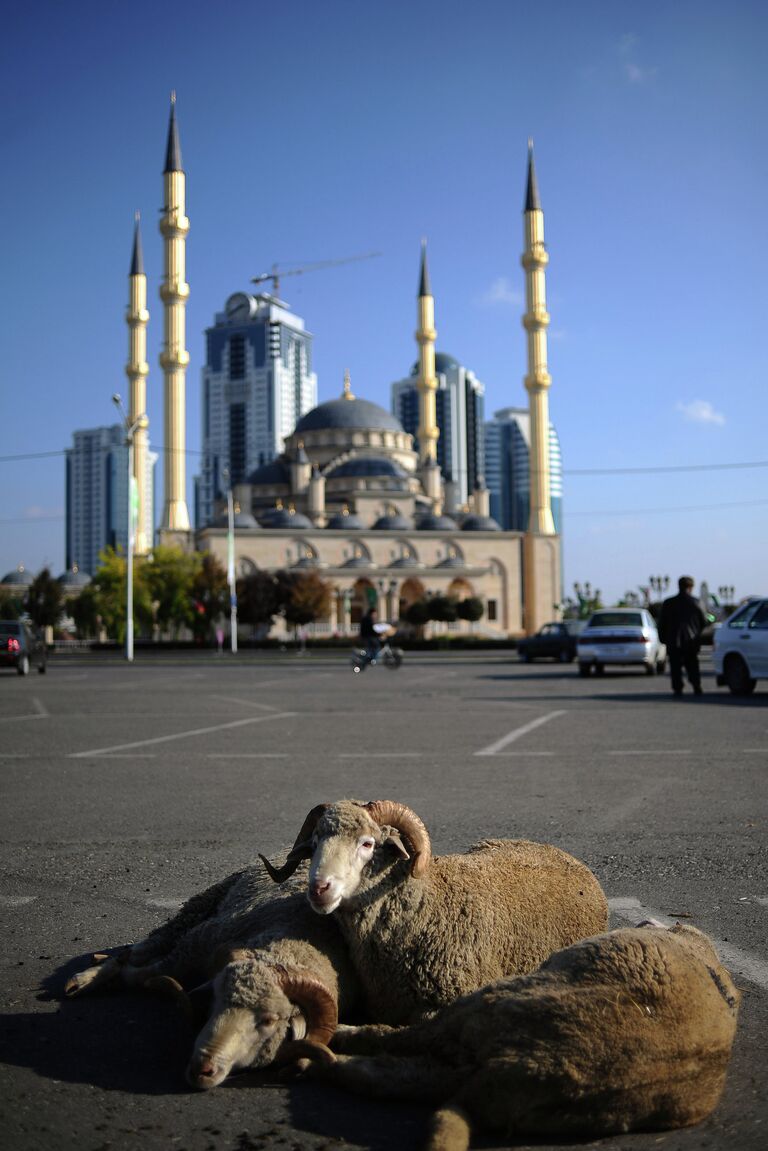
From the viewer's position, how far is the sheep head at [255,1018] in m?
2.61

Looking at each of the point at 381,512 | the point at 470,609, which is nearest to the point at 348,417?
the point at 381,512

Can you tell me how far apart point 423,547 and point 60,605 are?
3570 centimetres

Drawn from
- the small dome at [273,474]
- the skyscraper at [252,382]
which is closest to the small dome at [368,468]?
the small dome at [273,474]

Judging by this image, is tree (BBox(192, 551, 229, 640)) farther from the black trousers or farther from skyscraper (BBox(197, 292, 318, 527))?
skyscraper (BBox(197, 292, 318, 527))

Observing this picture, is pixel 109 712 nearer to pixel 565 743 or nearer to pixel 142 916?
pixel 565 743

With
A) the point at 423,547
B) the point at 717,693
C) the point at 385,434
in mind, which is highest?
the point at 385,434

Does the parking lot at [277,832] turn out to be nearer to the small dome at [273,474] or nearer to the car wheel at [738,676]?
the car wheel at [738,676]

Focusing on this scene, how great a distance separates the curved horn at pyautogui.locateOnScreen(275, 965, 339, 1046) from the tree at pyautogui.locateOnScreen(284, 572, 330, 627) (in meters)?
66.3

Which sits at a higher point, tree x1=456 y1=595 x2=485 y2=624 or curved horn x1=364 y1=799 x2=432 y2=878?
tree x1=456 y1=595 x2=485 y2=624

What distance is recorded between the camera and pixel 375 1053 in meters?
2.78

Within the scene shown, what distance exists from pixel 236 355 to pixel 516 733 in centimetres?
18810

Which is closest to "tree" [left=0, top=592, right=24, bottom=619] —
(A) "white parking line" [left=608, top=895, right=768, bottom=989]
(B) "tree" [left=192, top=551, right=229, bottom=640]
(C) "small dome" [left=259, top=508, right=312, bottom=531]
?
(C) "small dome" [left=259, top=508, right=312, bottom=531]

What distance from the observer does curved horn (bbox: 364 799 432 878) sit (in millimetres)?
2965

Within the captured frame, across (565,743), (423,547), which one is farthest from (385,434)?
(565,743)
